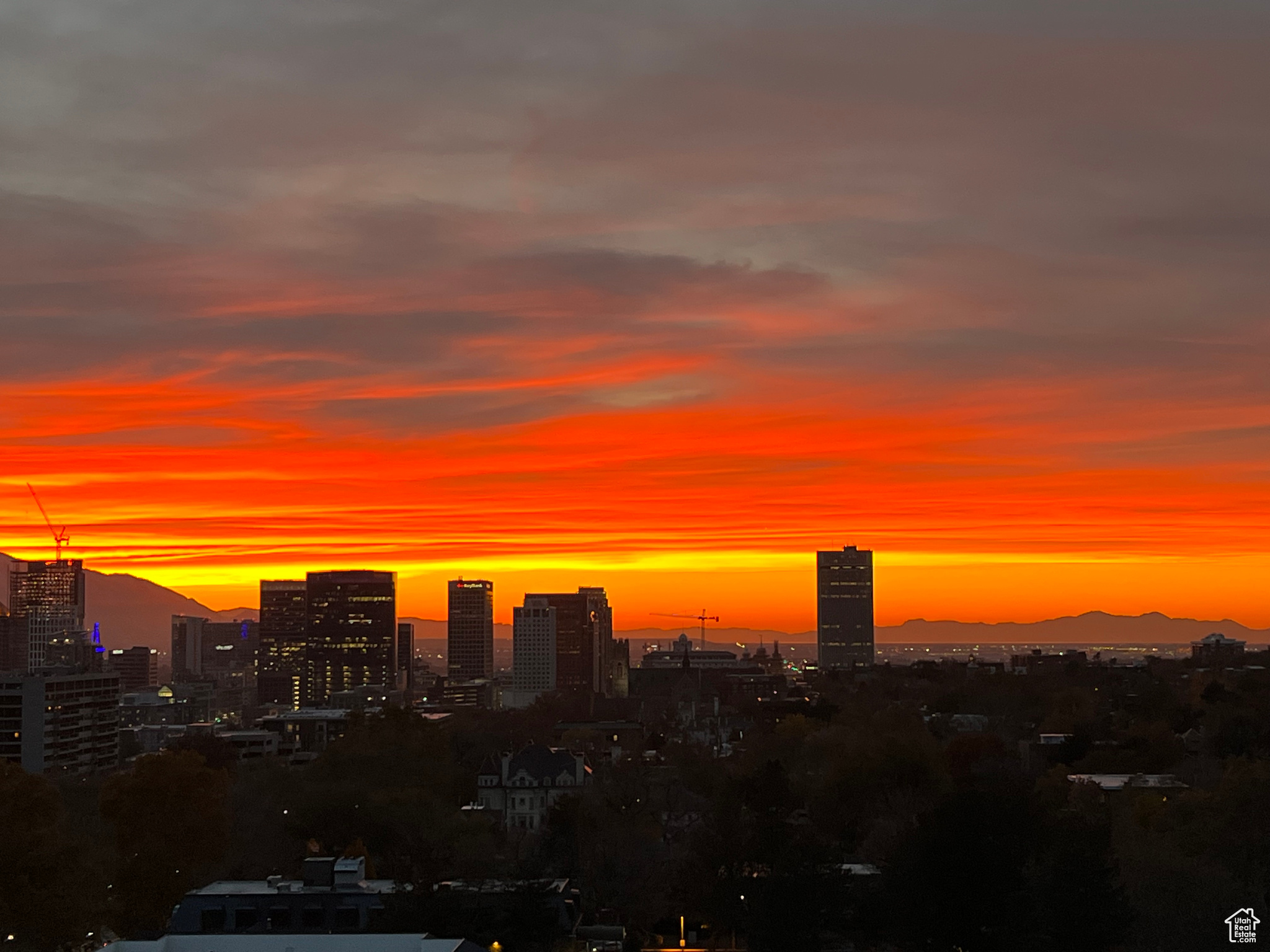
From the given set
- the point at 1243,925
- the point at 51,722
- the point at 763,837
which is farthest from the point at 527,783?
the point at 51,722

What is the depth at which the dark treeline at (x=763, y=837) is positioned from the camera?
4931 centimetres

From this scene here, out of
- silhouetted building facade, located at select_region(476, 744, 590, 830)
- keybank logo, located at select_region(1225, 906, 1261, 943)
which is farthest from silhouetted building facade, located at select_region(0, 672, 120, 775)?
keybank logo, located at select_region(1225, 906, 1261, 943)

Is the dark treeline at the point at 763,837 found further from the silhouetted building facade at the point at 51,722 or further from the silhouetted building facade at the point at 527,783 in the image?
the silhouetted building facade at the point at 51,722

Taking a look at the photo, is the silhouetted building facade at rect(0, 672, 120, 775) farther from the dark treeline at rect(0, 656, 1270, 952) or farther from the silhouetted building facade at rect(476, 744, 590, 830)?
the silhouetted building facade at rect(476, 744, 590, 830)

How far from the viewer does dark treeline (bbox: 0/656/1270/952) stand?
1941 inches

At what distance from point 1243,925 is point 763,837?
606 inches

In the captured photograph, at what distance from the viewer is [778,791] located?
7388 centimetres

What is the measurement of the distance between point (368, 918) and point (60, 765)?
9666 centimetres

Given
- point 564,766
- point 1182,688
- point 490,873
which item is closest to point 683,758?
point 564,766

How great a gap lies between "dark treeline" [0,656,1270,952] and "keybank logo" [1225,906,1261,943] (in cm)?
34

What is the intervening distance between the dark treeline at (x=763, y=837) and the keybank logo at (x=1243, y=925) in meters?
0.34

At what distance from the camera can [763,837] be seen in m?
55.2

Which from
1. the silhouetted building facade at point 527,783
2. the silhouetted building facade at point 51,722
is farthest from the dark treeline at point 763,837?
the silhouetted building facade at point 51,722

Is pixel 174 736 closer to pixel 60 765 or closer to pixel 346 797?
pixel 60 765
